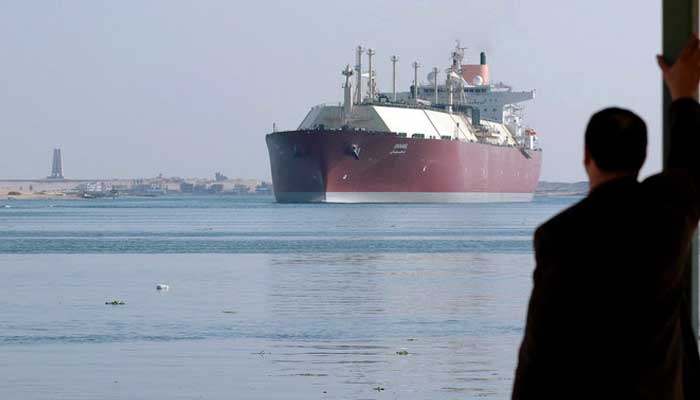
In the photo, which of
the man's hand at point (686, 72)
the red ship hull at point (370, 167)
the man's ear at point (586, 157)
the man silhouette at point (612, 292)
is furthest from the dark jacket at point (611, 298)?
the red ship hull at point (370, 167)

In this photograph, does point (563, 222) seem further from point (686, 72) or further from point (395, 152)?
point (395, 152)

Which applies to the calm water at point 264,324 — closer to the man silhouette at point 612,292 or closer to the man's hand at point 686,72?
the man's hand at point 686,72

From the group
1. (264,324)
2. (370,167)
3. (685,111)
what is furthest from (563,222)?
(370,167)

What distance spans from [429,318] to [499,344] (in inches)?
125

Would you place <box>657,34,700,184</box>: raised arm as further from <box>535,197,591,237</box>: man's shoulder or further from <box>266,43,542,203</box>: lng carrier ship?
<box>266,43,542,203</box>: lng carrier ship

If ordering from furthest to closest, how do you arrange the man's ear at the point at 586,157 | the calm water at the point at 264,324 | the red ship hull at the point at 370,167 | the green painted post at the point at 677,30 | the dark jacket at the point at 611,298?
the red ship hull at the point at 370,167 → the calm water at the point at 264,324 → the green painted post at the point at 677,30 → the man's ear at the point at 586,157 → the dark jacket at the point at 611,298

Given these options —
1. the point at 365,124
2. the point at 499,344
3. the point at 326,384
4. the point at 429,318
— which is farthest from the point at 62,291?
the point at 365,124

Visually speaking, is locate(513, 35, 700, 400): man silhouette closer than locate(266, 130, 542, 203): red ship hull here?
Yes

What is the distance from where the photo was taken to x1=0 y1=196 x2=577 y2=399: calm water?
929cm

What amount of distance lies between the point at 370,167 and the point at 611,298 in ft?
246

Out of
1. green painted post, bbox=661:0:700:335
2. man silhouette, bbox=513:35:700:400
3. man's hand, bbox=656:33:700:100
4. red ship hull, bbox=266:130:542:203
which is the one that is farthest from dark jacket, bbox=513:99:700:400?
red ship hull, bbox=266:130:542:203

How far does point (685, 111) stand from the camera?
9.99 feet

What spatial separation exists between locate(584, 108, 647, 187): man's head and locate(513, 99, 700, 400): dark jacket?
70 mm

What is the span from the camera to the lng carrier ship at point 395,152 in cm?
Result: 7688
